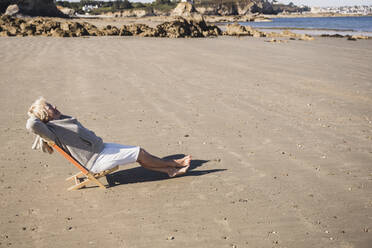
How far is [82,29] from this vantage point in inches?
884

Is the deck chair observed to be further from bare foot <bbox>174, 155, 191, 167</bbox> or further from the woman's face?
bare foot <bbox>174, 155, 191, 167</bbox>

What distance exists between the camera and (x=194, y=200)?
4406 mm

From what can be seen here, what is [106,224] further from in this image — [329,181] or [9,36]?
[9,36]

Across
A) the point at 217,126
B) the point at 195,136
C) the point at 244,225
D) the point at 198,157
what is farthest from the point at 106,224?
the point at 217,126

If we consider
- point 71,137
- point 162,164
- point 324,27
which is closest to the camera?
point 71,137

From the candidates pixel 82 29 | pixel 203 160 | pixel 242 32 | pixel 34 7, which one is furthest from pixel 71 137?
pixel 34 7

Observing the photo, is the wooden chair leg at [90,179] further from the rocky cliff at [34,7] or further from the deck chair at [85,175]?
the rocky cliff at [34,7]

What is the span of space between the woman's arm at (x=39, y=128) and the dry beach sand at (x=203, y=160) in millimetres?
890

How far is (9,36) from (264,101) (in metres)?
17.8

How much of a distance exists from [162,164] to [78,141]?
121cm

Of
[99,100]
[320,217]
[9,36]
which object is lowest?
[320,217]

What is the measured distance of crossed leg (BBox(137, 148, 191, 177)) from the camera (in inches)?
183

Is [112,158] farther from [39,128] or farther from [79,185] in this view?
[39,128]

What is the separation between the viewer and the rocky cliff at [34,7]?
179 ft
